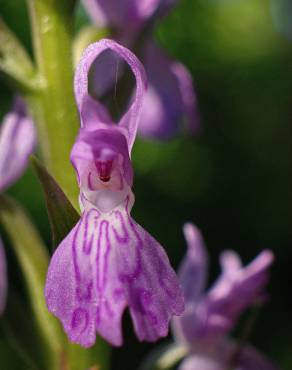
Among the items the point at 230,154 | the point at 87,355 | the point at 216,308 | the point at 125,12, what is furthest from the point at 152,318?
the point at 230,154

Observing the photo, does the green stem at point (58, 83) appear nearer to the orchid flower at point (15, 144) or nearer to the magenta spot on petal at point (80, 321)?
the orchid flower at point (15, 144)

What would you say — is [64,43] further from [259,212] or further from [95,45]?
[259,212]

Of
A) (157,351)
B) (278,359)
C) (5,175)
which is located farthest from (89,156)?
(278,359)

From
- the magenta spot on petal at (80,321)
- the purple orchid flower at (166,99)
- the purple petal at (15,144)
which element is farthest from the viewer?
the purple orchid flower at (166,99)

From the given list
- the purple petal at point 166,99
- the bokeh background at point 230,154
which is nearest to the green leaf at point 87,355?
the purple petal at point 166,99

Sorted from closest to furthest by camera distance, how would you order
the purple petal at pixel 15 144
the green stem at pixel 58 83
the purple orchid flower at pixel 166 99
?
the green stem at pixel 58 83 < the purple petal at pixel 15 144 < the purple orchid flower at pixel 166 99

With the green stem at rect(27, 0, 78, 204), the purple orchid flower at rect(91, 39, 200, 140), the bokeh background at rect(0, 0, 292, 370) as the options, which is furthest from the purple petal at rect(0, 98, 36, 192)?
the bokeh background at rect(0, 0, 292, 370)

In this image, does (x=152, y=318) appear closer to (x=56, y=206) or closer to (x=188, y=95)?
(x=56, y=206)
